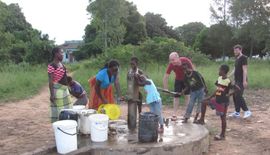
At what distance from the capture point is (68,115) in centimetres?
578

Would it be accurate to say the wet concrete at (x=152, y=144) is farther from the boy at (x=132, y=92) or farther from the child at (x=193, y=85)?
the child at (x=193, y=85)

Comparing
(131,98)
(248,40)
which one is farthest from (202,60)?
(248,40)

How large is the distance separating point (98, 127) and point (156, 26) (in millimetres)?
47059

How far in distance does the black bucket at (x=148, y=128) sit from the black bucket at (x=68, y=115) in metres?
1.02

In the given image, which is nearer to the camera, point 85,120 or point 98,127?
point 98,127

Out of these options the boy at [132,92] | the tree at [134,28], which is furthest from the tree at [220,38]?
the boy at [132,92]

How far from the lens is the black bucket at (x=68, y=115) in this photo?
5.75 meters

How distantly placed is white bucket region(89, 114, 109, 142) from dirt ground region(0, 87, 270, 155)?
0.70 meters

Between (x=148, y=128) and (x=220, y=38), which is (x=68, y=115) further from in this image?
(x=220, y=38)

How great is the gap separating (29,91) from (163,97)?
17.8 feet

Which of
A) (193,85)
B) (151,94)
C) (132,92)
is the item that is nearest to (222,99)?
(193,85)

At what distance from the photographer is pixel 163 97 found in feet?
37.5

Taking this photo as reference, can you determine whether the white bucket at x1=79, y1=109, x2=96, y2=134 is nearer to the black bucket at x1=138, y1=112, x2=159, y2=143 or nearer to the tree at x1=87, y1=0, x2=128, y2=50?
the black bucket at x1=138, y1=112, x2=159, y2=143

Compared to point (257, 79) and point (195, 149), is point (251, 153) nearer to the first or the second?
point (195, 149)
